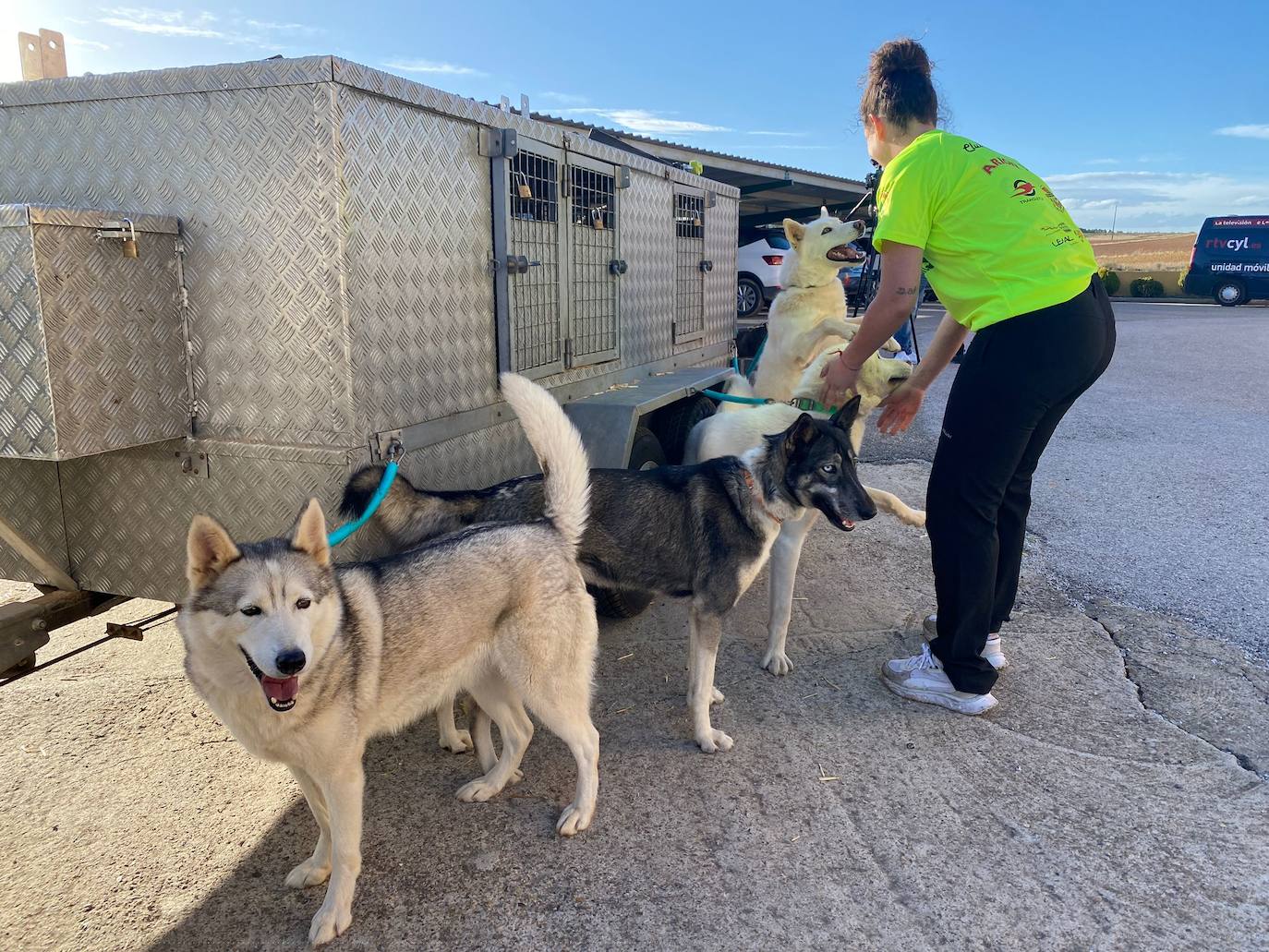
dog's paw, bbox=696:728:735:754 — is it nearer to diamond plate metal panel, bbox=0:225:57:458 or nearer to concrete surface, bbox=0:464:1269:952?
concrete surface, bbox=0:464:1269:952

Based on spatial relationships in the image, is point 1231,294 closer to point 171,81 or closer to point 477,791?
point 477,791

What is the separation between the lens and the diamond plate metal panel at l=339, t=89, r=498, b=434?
2.77 metres

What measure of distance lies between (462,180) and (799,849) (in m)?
2.69

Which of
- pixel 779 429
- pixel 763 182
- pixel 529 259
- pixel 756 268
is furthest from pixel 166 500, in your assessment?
pixel 756 268

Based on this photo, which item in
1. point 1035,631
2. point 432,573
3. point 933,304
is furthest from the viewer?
point 933,304

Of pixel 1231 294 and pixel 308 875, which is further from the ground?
pixel 1231 294

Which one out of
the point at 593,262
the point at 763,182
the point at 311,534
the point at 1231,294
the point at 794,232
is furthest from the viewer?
the point at 1231,294

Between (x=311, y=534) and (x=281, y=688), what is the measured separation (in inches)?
16.1

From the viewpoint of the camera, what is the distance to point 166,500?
296 centimetres

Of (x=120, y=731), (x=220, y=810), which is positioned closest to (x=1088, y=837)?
(x=220, y=810)

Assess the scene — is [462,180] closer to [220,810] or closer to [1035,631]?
[220,810]

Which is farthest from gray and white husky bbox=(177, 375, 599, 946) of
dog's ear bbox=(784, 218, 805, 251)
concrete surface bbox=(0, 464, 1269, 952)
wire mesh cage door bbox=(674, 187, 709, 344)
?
dog's ear bbox=(784, 218, 805, 251)

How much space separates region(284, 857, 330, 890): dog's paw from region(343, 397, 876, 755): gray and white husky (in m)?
0.81

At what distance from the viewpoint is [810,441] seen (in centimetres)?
352
